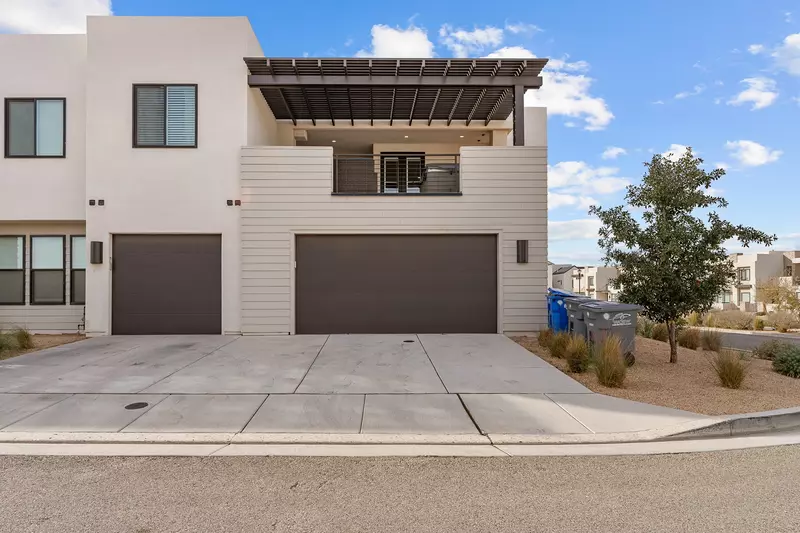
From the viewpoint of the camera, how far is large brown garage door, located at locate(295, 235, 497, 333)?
10984mm

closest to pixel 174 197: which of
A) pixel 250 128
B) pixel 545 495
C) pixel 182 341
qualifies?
pixel 250 128

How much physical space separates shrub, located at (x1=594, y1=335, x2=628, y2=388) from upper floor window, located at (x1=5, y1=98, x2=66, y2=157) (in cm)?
1347

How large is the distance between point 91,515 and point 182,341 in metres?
7.44

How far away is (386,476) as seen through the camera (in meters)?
3.63

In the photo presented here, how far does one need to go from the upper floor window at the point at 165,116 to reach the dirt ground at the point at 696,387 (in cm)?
1002

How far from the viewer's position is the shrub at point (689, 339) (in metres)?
10.1

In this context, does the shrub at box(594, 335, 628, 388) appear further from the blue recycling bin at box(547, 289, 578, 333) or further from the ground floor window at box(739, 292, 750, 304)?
the ground floor window at box(739, 292, 750, 304)

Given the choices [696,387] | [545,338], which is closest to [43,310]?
[545,338]

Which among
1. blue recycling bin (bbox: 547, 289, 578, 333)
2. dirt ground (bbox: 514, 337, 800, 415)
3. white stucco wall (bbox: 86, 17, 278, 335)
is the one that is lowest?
dirt ground (bbox: 514, 337, 800, 415)

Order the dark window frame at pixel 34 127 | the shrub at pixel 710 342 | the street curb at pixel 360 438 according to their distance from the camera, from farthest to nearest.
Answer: the dark window frame at pixel 34 127 → the shrub at pixel 710 342 → the street curb at pixel 360 438

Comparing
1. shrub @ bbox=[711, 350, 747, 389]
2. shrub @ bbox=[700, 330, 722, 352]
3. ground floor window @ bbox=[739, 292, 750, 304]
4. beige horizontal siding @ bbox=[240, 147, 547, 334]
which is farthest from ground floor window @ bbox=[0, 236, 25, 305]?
ground floor window @ bbox=[739, 292, 750, 304]

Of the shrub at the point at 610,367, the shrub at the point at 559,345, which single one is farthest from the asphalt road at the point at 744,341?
the shrub at the point at 610,367

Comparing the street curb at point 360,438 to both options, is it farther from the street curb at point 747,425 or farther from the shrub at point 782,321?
the shrub at point 782,321

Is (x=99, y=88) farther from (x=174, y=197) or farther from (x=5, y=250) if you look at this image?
(x=5, y=250)
